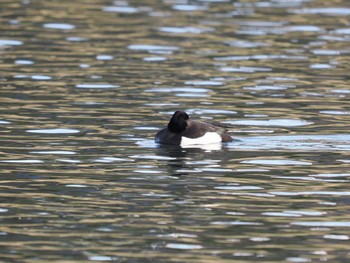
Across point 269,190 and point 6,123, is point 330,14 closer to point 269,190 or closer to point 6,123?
point 6,123

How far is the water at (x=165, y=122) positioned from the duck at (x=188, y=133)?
0.70ft

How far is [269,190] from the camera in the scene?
50.6ft

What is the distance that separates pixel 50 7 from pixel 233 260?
22.2 metres

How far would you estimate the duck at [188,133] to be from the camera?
19.1m

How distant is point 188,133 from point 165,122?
5.14 ft

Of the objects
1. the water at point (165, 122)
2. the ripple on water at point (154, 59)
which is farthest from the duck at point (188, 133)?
the ripple on water at point (154, 59)

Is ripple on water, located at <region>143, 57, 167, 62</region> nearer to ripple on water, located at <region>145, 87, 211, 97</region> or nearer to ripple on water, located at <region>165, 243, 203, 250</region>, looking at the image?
ripple on water, located at <region>145, 87, 211, 97</region>

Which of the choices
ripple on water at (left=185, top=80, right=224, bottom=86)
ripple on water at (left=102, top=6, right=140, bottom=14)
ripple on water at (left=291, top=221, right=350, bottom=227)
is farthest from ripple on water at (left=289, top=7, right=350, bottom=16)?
ripple on water at (left=291, top=221, right=350, bottom=227)

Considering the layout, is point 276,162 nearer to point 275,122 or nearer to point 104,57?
point 275,122

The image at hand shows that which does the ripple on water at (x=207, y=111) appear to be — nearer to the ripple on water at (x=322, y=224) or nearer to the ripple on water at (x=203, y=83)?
the ripple on water at (x=203, y=83)

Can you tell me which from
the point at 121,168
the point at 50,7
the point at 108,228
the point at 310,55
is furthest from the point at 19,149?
the point at 50,7

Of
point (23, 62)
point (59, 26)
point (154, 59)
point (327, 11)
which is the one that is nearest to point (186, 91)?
point (154, 59)

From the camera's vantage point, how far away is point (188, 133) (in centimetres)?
1938

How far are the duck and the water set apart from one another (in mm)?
213
